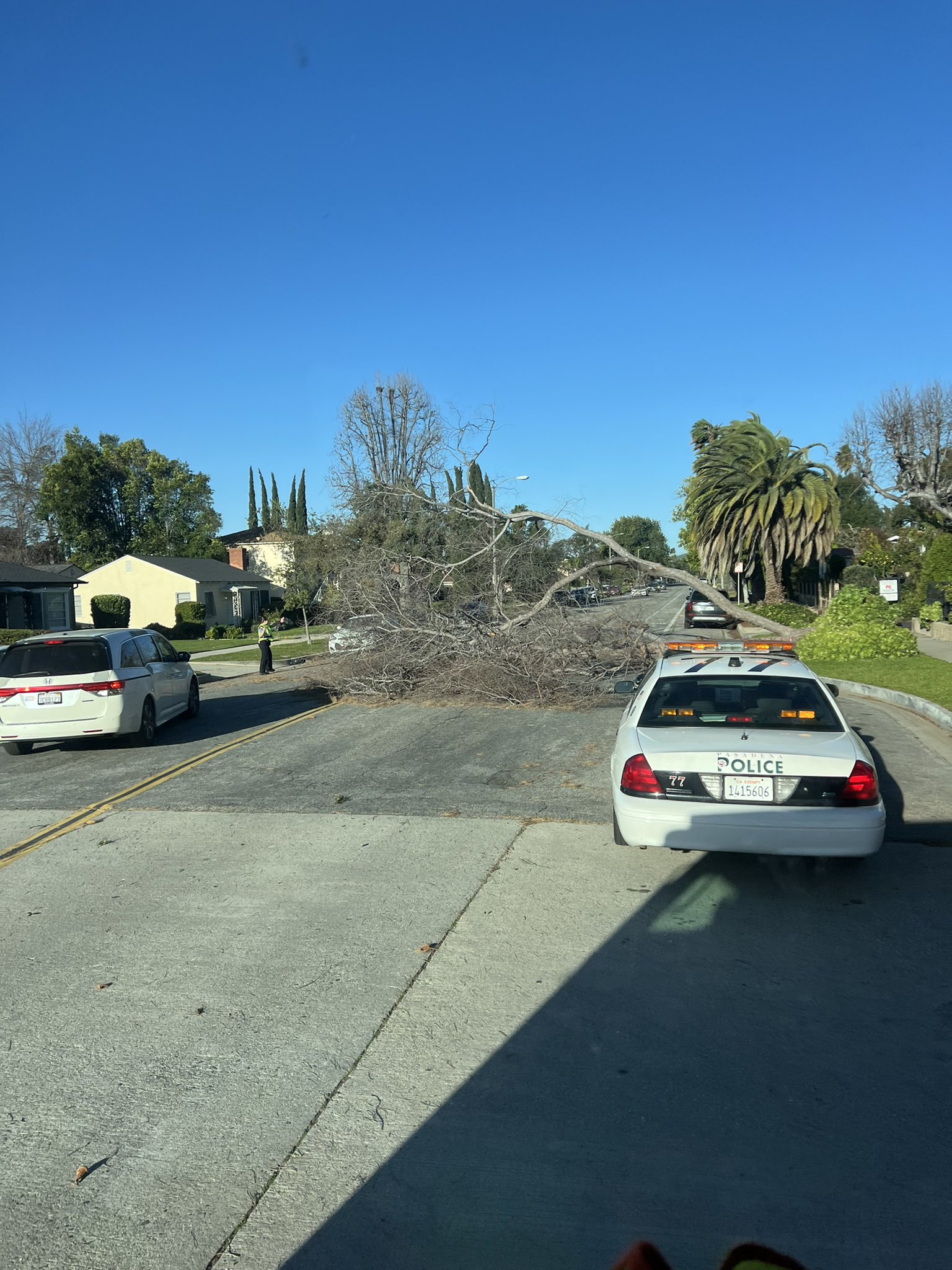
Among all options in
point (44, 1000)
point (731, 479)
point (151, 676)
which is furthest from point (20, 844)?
point (731, 479)

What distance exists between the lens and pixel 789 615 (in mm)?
34062

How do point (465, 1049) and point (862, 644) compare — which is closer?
point (465, 1049)

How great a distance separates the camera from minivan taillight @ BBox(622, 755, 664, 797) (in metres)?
6.41

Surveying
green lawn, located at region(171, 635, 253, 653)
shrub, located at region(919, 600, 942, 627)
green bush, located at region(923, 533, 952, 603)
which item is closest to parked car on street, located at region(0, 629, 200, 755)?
green lawn, located at region(171, 635, 253, 653)

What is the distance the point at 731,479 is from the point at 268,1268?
38.8 meters

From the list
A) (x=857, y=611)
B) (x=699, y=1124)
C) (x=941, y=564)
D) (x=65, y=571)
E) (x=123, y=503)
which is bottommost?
(x=699, y=1124)

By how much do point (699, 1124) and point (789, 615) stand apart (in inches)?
1259

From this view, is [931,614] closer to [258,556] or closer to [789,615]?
[789,615]

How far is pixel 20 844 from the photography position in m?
8.22

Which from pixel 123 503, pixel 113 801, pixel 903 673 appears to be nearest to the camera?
pixel 113 801

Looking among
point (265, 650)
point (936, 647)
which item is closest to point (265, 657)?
point (265, 650)

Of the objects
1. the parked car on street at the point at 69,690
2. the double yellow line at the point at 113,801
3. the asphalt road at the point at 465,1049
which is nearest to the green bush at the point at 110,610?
the double yellow line at the point at 113,801

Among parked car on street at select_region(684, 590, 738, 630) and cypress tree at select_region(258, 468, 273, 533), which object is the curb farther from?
cypress tree at select_region(258, 468, 273, 533)

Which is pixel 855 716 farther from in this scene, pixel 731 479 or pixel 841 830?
pixel 731 479
